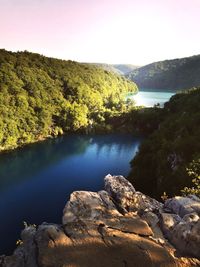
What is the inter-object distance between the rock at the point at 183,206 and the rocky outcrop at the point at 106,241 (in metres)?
0.69

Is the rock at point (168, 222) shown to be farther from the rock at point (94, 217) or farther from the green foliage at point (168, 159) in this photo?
the green foliage at point (168, 159)

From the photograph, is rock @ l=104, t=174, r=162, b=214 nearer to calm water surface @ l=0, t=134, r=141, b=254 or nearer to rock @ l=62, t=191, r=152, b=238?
rock @ l=62, t=191, r=152, b=238

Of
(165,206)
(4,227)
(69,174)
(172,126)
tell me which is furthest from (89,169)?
(165,206)

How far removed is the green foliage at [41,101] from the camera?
123562mm

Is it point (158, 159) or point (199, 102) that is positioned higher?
point (199, 102)

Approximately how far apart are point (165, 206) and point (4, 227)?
3922 cm

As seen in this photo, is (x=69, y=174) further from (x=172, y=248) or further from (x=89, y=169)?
(x=172, y=248)

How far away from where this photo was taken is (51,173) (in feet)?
298

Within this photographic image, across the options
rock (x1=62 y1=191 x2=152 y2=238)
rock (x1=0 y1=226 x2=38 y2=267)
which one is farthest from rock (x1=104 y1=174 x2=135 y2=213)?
rock (x1=0 y1=226 x2=38 y2=267)

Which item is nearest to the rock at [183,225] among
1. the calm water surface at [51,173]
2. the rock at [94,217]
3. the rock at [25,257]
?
the rock at [94,217]

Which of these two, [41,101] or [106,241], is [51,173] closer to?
[41,101]

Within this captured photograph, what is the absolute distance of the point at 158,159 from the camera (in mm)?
65812

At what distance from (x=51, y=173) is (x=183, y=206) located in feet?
220

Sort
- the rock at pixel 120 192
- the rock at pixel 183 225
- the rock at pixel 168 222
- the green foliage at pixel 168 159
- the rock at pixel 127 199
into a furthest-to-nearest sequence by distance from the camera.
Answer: the green foliage at pixel 168 159, the rock at pixel 120 192, the rock at pixel 127 199, the rock at pixel 168 222, the rock at pixel 183 225
